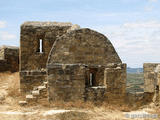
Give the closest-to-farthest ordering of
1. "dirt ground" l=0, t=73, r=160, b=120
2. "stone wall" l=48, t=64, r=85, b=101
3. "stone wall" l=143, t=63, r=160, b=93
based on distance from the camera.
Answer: "dirt ground" l=0, t=73, r=160, b=120 < "stone wall" l=48, t=64, r=85, b=101 < "stone wall" l=143, t=63, r=160, b=93

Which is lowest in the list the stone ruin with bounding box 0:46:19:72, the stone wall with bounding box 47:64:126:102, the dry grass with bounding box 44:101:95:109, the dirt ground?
the dirt ground

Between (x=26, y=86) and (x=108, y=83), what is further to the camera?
(x=26, y=86)

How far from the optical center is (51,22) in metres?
13.3

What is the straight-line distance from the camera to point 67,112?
7879 mm

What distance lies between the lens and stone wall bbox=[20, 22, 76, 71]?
1267 centimetres

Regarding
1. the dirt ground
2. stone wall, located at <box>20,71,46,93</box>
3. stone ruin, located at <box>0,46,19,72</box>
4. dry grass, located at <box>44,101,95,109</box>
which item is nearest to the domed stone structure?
dry grass, located at <box>44,101,95,109</box>

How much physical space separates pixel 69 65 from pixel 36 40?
419 cm

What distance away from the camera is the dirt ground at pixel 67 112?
25.4 ft

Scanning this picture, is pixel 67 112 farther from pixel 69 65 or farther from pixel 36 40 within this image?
pixel 36 40

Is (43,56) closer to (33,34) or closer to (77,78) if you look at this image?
(33,34)

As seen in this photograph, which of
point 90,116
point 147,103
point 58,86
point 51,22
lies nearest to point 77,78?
point 58,86

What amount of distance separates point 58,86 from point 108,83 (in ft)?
6.64

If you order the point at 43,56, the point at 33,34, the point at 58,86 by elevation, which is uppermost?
the point at 33,34

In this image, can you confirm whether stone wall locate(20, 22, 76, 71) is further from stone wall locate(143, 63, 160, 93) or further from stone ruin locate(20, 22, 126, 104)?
stone wall locate(143, 63, 160, 93)
